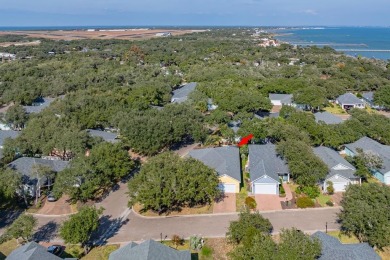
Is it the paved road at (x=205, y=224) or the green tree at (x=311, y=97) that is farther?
the green tree at (x=311, y=97)

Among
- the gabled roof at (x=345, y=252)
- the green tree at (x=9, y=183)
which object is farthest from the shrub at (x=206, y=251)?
the green tree at (x=9, y=183)

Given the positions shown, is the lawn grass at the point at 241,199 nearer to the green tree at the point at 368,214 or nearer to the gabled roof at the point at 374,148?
the green tree at the point at 368,214

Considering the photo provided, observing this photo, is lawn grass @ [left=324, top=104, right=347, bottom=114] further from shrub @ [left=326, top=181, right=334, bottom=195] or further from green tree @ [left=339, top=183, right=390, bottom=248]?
green tree @ [left=339, top=183, right=390, bottom=248]

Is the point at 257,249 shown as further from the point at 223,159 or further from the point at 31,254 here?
the point at 223,159

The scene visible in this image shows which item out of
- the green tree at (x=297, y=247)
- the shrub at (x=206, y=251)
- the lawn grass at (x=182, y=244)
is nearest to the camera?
the green tree at (x=297, y=247)

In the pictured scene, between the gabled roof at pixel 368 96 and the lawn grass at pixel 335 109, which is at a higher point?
the gabled roof at pixel 368 96

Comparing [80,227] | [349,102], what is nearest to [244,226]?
[80,227]

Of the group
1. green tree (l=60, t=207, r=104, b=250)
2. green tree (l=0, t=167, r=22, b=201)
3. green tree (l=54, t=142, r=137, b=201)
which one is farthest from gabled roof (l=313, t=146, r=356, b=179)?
green tree (l=0, t=167, r=22, b=201)
